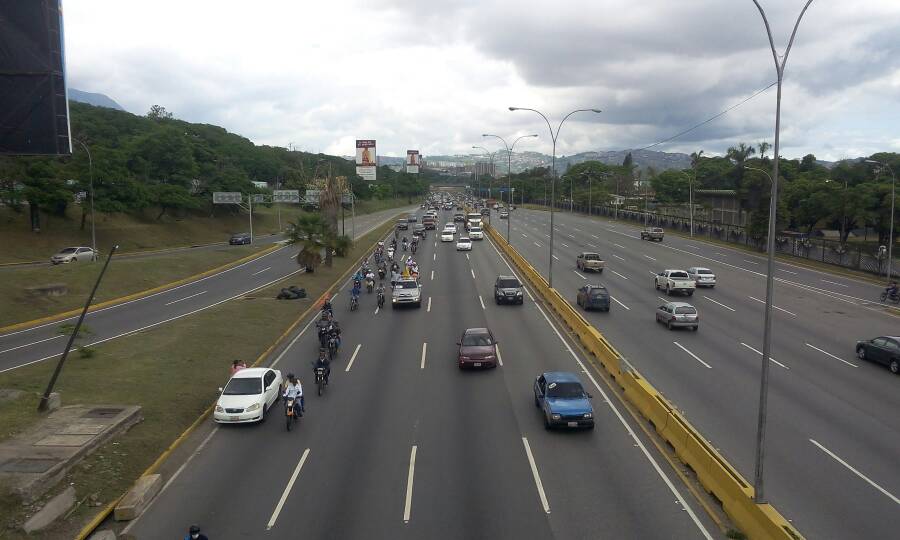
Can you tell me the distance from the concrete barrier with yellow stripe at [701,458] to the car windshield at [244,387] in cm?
1189

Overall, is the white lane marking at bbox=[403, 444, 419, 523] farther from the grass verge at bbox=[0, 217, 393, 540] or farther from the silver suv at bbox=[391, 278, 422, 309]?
the silver suv at bbox=[391, 278, 422, 309]

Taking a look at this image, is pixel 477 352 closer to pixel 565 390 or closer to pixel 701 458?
pixel 565 390

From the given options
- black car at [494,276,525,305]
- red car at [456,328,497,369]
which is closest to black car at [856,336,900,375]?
red car at [456,328,497,369]

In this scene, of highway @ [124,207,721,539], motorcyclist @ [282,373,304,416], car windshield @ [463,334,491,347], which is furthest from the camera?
car windshield @ [463,334,491,347]

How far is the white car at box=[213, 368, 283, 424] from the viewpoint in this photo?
18.5 metres

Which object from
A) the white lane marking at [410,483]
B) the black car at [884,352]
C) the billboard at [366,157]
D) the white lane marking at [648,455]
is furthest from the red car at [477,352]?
the billboard at [366,157]

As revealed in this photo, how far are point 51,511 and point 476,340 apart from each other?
598 inches

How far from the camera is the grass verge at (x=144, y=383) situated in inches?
558

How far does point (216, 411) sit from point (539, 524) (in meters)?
10.8

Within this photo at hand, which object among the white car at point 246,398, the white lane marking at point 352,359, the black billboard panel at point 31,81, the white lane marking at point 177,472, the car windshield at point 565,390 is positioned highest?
the black billboard panel at point 31,81

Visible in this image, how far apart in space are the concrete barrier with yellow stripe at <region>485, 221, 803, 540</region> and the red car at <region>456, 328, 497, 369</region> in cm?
446

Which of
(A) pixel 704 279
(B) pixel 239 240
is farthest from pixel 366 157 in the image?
(A) pixel 704 279

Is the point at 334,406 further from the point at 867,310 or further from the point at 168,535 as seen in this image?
the point at 867,310

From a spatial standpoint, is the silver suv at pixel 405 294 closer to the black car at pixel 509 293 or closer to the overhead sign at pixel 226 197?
the black car at pixel 509 293
